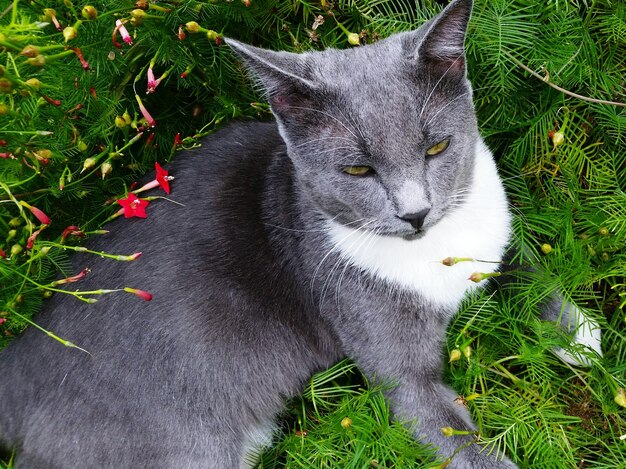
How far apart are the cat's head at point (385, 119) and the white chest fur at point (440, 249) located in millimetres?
142

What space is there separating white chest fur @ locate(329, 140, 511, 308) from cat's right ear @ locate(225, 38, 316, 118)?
0.38 meters

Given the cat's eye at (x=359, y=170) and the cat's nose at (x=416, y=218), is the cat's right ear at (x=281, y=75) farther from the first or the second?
the cat's nose at (x=416, y=218)

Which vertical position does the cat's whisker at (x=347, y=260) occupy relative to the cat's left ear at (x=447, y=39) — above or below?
below

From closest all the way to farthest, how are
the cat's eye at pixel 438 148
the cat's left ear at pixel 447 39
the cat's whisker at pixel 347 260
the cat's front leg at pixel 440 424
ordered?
the cat's left ear at pixel 447 39 → the cat's eye at pixel 438 148 → the cat's whisker at pixel 347 260 → the cat's front leg at pixel 440 424

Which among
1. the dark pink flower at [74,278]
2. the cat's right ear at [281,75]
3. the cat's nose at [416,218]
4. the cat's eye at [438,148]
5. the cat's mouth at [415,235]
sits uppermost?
the cat's right ear at [281,75]

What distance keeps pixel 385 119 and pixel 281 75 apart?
266mm

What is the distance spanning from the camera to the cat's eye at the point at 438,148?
63.6 inches

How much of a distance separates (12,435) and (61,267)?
0.51 m

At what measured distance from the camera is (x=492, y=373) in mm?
2141

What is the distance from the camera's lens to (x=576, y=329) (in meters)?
1.97

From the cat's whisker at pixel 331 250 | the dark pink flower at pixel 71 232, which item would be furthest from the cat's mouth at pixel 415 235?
the dark pink flower at pixel 71 232

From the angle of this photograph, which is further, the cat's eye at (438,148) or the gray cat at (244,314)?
the gray cat at (244,314)

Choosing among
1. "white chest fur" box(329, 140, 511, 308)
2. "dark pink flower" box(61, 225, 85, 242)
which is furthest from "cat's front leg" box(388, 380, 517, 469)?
"dark pink flower" box(61, 225, 85, 242)

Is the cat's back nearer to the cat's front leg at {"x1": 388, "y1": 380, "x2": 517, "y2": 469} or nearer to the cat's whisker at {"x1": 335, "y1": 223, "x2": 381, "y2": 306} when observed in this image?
the cat's whisker at {"x1": 335, "y1": 223, "x2": 381, "y2": 306}
